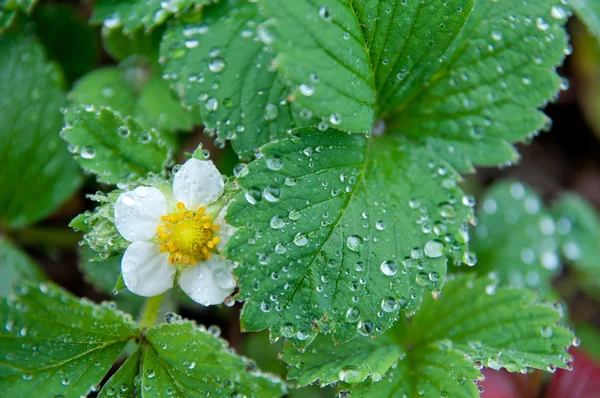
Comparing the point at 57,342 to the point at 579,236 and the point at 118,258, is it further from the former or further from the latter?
the point at 579,236

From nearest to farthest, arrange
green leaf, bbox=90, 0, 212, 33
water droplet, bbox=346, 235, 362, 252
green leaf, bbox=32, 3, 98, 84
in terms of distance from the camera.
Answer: water droplet, bbox=346, 235, 362, 252 < green leaf, bbox=90, 0, 212, 33 < green leaf, bbox=32, 3, 98, 84

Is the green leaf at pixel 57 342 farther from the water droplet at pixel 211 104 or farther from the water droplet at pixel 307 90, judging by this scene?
the water droplet at pixel 307 90

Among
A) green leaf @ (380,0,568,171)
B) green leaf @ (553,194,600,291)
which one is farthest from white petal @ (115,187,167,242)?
green leaf @ (553,194,600,291)

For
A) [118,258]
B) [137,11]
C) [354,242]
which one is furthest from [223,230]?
[137,11]

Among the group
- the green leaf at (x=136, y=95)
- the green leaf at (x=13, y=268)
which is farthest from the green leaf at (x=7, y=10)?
the green leaf at (x=13, y=268)

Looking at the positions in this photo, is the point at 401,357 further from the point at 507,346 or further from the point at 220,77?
the point at 220,77

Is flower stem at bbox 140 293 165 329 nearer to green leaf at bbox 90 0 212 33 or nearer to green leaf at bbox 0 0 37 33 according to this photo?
green leaf at bbox 90 0 212 33

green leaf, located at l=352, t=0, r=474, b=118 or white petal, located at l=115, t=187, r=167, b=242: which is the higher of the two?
green leaf, located at l=352, t=0, r=474, b=118
